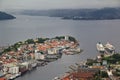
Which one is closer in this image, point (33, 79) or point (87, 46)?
point (33, 79)

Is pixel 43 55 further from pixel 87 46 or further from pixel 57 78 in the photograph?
pixel 57 78

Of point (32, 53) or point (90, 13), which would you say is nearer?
point (32, 53)

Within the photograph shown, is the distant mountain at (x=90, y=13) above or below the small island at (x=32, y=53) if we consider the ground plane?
above

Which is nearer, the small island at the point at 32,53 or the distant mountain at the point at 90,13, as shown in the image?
the small island at the point at 32,53

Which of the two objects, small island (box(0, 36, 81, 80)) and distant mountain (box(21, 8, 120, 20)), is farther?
distant mountain (box(21, 8, 120, 20))

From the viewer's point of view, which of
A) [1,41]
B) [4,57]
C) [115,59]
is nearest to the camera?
[115,59]

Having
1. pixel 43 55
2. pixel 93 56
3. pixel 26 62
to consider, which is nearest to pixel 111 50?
pixel 93 56

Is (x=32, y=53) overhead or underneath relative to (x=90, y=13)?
underneath

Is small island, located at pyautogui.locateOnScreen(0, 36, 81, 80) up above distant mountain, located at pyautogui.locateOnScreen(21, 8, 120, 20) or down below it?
below
